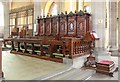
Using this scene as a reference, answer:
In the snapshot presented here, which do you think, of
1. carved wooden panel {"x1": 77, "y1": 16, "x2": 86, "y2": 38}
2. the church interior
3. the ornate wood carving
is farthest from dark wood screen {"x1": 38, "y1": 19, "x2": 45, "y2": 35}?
carved wooden panel {"x1": 77, "y1": 16, "x2": 86, "y2": 38}

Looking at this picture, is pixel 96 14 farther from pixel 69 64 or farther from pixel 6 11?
pixel 6 11

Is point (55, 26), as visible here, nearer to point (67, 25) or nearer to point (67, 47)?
point (67, 25)

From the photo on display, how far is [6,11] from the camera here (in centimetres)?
1462

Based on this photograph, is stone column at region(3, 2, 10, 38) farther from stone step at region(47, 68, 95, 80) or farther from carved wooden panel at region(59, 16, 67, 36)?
stone step at region(47, 68, 95, 80)

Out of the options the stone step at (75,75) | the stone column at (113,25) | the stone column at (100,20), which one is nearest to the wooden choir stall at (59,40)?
the stone column at (100,20)

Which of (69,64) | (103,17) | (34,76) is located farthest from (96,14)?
(34,76)

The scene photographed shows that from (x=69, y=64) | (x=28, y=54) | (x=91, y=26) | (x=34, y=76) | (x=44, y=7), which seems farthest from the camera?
(x=44, y=7)

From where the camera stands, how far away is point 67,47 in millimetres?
5324

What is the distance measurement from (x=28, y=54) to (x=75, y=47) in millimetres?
2239

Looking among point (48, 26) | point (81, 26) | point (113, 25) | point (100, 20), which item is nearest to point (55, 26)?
point (48, 26)

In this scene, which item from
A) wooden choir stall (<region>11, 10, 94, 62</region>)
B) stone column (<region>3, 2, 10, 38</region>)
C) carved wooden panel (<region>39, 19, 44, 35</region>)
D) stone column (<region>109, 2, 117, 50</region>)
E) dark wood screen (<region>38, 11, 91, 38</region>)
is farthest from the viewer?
stone column (<region>3, 2, 10, 38</region>)

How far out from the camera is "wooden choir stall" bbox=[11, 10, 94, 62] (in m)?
5.36

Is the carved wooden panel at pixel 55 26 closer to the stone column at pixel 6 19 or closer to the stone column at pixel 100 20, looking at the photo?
the stone column at pixel 100 20

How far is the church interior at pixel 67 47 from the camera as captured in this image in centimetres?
419
